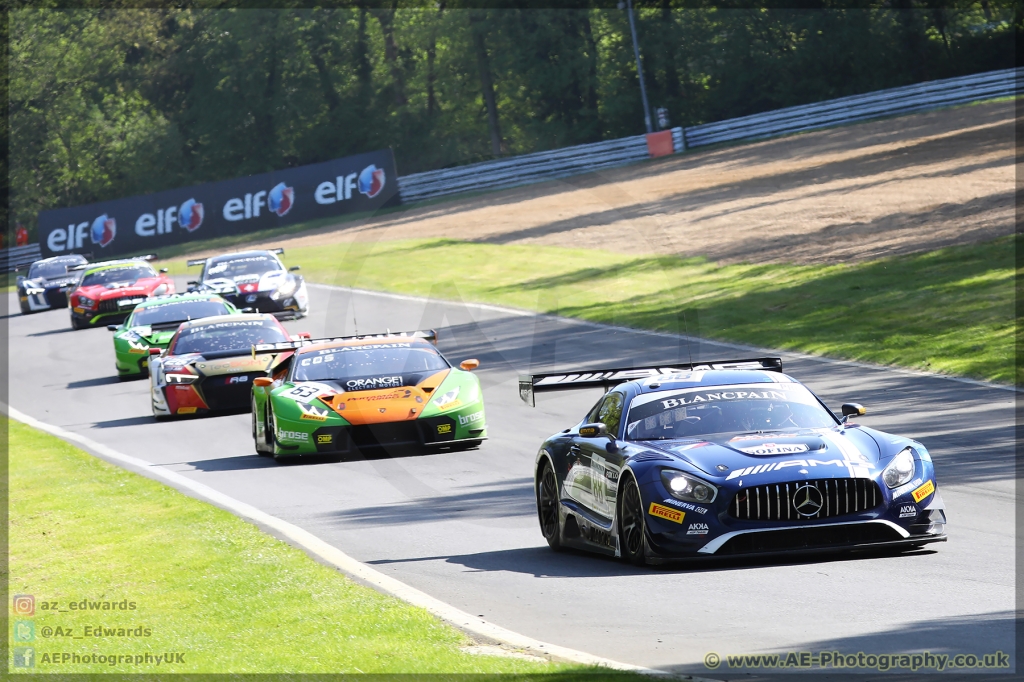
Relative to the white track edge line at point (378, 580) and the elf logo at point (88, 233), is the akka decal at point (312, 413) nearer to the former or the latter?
the white track edge line at point (378, 580)

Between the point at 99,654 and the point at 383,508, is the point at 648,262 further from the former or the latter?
the point at 99,654

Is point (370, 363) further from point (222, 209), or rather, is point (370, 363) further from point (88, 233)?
point (88, 233)

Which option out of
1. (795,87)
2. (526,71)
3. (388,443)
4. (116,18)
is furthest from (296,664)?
(116,18)

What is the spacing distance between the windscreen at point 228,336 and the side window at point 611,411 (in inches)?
424

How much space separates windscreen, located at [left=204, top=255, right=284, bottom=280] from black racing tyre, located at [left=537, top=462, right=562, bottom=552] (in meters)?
23.0

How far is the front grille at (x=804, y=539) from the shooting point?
912cm

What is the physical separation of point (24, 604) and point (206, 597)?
128 cm

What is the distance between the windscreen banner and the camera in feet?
178

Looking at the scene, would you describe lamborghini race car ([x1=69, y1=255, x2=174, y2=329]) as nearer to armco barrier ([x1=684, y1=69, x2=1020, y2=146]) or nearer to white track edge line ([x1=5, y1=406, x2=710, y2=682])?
white track edge line ([x1=5, y1=406, x2=710, y2=682])

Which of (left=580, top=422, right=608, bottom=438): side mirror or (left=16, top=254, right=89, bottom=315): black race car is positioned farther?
(left=16, top=254, right=89, bottom=315): black race car

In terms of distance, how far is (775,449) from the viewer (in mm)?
9492

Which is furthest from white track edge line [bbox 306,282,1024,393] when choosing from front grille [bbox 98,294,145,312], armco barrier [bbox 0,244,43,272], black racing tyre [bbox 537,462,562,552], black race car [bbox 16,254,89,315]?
armco barrier [bbox 0,244,43,272]

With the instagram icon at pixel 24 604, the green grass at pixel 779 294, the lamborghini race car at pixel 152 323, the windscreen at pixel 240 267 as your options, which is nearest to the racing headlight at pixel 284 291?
the windscreen at pixel 240 267

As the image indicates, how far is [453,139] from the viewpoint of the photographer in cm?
8112
